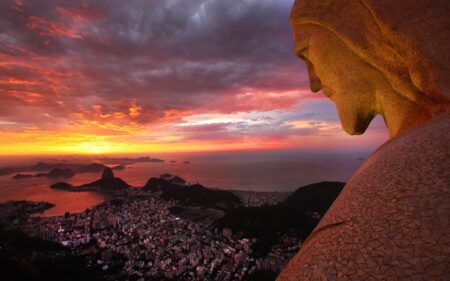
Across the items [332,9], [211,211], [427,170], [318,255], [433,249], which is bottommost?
[211,211]

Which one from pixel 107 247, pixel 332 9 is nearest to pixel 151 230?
pixel 107 247

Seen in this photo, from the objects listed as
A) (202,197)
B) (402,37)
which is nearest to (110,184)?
(202,197)

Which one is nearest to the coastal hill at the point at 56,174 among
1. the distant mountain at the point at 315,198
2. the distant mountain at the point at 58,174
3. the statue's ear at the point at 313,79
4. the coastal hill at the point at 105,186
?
the distant mountain at the point at 58,174

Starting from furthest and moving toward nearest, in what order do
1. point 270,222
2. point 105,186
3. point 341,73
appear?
point 105,186 → point 270,222 → point 341,73

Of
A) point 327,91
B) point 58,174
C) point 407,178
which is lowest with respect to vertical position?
point 58,174

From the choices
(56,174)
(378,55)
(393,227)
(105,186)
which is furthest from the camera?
(56,174)

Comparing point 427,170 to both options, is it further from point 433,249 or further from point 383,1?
point 383,1

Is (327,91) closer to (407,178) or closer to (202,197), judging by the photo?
(407,178)

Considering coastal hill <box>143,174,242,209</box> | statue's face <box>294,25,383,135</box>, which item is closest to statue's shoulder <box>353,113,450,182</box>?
statue's face <box>294,25,383,135</box>
